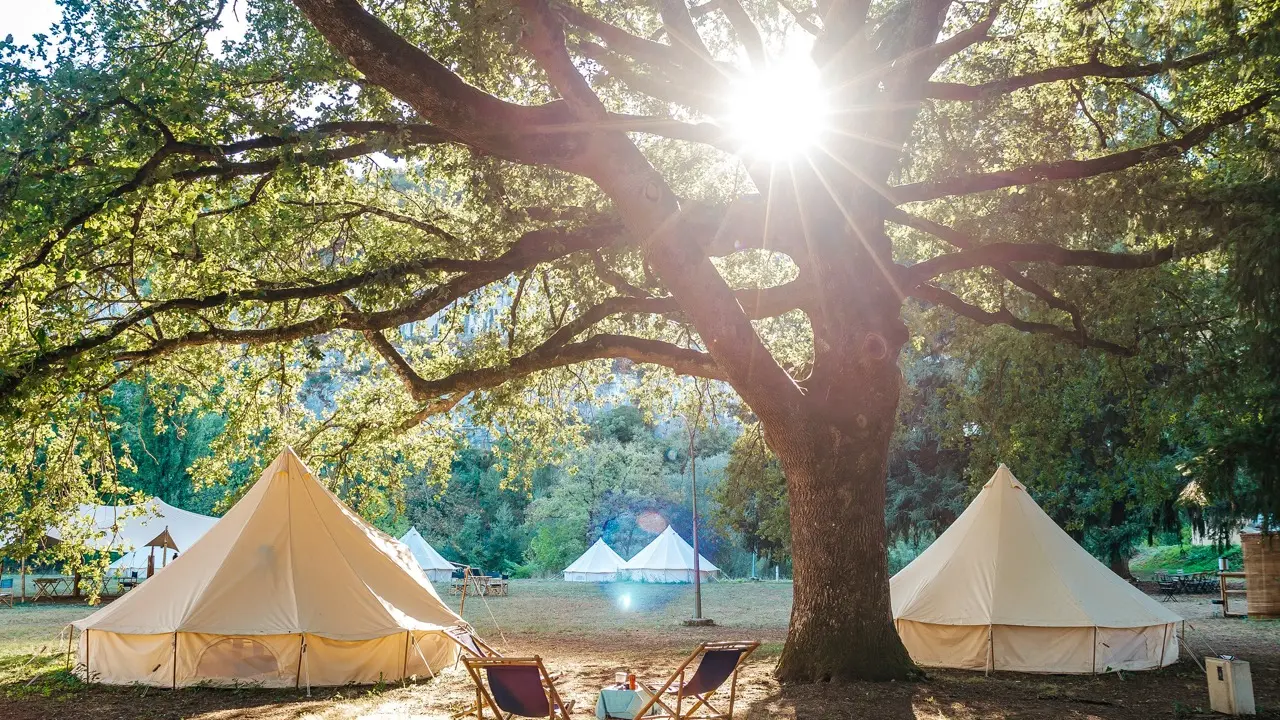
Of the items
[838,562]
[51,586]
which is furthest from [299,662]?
[51,586]

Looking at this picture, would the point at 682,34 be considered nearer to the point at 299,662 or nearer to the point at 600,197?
the point at 600,197

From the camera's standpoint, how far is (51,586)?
1067 inches

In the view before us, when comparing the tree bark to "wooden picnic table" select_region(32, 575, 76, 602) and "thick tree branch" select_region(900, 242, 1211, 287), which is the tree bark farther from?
"wooden picnic table" select_region(32, 575, 76, 602)

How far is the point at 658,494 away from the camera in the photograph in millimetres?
52844

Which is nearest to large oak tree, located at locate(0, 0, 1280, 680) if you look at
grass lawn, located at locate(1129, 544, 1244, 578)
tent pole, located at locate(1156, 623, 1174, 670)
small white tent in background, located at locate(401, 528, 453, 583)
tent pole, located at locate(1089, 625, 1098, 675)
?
tent pole, located at locate(1089, 625, 1098, 675)

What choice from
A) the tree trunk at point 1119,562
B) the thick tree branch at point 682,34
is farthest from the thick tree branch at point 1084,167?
the tree trunk at point 1119,562

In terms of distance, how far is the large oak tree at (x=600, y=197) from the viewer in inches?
305

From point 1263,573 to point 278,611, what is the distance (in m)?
18.5

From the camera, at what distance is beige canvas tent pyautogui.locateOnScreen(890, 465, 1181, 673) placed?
404 inches

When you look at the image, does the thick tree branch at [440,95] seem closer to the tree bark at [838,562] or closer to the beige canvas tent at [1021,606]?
the tree bark at [838,562]

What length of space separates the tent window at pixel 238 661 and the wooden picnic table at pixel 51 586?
60.2 feet

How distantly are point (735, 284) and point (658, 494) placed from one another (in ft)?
129

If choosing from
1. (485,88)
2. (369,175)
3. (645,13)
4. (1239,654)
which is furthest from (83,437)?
(1239,654)

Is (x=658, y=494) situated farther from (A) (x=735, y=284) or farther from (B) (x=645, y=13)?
(B) (x=645, y=13)
